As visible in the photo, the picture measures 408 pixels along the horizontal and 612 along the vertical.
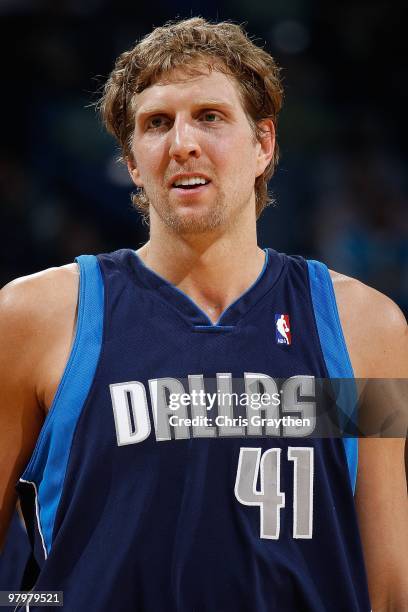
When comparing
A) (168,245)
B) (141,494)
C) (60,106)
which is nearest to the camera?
(141,494)

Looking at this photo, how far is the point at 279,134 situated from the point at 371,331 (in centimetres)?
420

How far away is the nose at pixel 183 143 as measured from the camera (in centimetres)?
262

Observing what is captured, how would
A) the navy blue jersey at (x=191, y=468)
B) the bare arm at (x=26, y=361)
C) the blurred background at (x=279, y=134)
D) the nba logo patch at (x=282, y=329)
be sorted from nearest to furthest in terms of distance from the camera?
the navy blue jersey at (x=191, y=468)
the bare arm at (x=26, y=361)
the nba logo patch at (x=282, y=329)
the blurred background at (x=279, y=134)

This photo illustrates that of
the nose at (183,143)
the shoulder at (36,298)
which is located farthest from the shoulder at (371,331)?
the shoulder at (36,298)

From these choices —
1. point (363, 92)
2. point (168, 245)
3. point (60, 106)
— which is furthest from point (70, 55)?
point (168, 245)

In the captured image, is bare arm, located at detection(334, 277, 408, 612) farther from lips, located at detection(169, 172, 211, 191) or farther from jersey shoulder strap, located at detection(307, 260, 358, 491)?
lips, located at detection(169, 172, 211, 191)

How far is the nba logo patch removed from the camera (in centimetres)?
264

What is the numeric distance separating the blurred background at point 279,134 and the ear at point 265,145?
10.5ft

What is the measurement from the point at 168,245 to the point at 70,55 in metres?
4.43

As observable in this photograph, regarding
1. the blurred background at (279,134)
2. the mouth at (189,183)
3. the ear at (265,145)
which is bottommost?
the mouth at (189,183)

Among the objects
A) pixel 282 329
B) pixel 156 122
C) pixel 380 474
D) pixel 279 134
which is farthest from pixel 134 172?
pixel 279 134

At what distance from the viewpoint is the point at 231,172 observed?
2.71 meters

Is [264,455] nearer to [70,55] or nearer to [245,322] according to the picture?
[245,322]

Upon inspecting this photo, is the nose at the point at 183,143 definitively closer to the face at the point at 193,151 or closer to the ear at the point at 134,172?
the face at the point at 193,151
